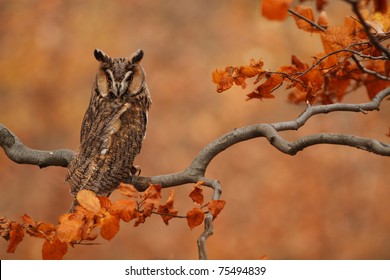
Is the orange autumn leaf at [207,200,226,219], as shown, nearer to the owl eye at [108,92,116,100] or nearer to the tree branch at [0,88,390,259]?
the tree branch at [0,88,390,259]

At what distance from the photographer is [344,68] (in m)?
2.00

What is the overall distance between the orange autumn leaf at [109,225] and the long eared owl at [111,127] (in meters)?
0.69

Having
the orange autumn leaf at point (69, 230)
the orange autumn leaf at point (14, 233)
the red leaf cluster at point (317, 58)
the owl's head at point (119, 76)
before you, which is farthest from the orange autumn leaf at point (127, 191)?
the owl's head at point (119, 76)

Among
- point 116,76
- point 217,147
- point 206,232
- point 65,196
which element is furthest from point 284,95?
point 206,232

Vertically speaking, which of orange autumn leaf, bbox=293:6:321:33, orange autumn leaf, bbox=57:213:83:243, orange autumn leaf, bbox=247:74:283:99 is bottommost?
orange autumn leaf, bbox=57:213:83:243

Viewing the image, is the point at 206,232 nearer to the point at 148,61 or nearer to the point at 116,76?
the point at 116,76

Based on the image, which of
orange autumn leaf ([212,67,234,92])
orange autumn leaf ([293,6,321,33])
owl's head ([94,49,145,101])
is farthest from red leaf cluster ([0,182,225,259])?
owl's head ([94,49,145,101])

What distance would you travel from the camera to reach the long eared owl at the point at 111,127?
2.16 metres

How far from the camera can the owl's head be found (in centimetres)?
218

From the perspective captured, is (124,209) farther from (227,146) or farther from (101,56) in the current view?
(101,56)

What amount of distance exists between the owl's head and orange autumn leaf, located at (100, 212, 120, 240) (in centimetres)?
85

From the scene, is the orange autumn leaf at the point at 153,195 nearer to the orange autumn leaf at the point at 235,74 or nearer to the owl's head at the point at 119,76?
the orange autumn leaf at the point at 235,74

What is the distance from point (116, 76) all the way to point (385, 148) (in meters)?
1.13

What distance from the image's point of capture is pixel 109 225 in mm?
1451
